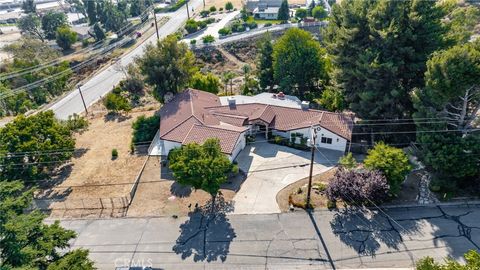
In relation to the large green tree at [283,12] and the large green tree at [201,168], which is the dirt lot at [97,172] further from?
the large green tree at [283,12]

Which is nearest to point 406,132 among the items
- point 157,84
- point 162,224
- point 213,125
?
point 213,125

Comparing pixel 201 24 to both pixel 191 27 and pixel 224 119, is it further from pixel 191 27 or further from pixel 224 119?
pixel 224 119

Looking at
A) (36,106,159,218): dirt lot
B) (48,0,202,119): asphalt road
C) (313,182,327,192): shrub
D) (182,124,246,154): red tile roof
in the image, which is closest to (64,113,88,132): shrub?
(36,106,159,218): dirt lot

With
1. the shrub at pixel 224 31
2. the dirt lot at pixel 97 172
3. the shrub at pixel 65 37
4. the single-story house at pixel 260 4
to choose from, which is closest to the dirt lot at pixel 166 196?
the dirt lot at pixel 97 172

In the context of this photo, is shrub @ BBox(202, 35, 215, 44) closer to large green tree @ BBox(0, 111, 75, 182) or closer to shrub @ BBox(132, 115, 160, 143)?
shrub @ BBox(132, 115, 160, 143)

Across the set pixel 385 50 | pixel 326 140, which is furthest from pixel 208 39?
pixel 385 50
